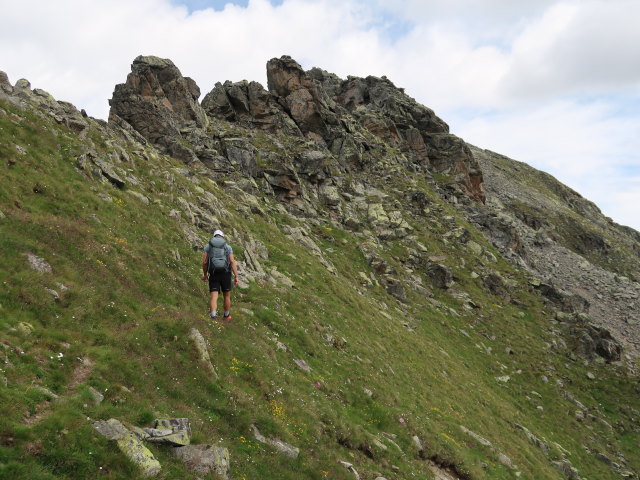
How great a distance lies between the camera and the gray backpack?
19.0 metres

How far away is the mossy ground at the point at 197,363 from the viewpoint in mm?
11234

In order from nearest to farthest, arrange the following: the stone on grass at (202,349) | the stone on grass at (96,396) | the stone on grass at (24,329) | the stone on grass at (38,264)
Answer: the stone on grass at (96,396) → the stone on grass at (24,329) → the stone on grass at (202,349) → the stone on grass at (38,264)

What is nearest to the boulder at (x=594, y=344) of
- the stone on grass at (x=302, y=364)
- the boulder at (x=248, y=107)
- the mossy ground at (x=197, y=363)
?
the mossy ground at (x=197, y=363)

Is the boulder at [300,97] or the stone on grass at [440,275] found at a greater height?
the boulder at [300,97]

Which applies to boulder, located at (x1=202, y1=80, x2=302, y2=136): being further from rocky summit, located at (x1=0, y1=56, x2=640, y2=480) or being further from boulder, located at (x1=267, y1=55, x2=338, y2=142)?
boulder, located at (x1=267, y1=55, x2=338, y2=142)

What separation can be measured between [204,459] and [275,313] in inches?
532

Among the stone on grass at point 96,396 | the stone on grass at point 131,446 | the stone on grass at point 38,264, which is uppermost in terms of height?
the stone on grass at point 38,264

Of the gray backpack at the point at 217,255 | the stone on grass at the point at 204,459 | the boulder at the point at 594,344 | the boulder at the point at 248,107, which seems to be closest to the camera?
the stone on grass at the point at 204,459

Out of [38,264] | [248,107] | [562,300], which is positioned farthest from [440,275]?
[38,264]

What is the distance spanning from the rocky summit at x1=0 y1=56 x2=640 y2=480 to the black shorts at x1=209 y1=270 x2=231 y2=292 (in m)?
Answer: 1.52

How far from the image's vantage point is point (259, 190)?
57.2m

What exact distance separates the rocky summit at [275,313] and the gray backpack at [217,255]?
2.38 meters

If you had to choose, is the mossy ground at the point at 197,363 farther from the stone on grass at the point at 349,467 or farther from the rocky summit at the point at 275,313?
the stone on grass at the point at 349,467

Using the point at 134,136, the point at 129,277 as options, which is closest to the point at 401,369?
the point at 129,277
